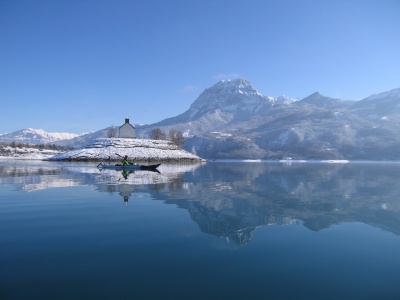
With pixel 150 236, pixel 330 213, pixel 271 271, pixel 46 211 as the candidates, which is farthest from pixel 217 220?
pixel 46 211

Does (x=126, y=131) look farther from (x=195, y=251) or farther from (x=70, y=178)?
(x=195, y=251)

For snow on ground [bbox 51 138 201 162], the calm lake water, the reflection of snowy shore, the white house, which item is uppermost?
the white house

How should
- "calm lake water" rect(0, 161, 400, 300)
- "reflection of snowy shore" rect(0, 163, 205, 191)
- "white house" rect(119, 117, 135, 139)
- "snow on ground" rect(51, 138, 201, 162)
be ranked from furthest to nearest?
"white house" rect(119, 117, 135, 139) < "snow on ground" rect(51, 138, 201, 162) < "reflection of snowy shore" rect(0, 163, 205, 191) < "calm lake water" rect(0, 161, 400, 300)

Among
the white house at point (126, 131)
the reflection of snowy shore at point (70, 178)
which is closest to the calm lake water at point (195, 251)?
the reflection of snowy shore at point (70, 178)

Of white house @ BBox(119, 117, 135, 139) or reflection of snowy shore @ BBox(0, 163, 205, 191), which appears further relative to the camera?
white house @ BBox(119, 117, 135, 139)

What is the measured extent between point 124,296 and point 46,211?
11.5 metres

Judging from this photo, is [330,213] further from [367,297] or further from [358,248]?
[367,297]

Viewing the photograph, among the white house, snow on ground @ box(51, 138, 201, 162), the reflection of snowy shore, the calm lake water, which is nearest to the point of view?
the calm lake water

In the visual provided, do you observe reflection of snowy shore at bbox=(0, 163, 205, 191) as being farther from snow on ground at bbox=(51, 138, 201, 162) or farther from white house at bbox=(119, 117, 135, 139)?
white house at bbox=(119, 117, 135, 139)

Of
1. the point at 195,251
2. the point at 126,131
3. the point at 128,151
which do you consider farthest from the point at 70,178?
the point at 126,131

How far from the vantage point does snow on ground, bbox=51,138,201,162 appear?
95.4m

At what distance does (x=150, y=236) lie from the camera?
1112cm

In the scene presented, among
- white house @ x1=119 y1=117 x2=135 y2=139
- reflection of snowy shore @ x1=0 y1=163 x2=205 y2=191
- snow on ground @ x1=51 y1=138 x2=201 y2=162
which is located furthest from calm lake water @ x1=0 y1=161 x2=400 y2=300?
white house @ x1=119 y1=117 x2=135 y2=139

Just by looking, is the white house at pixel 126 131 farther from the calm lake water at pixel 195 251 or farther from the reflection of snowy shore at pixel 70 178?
the calm lake water at pixel 195 251
